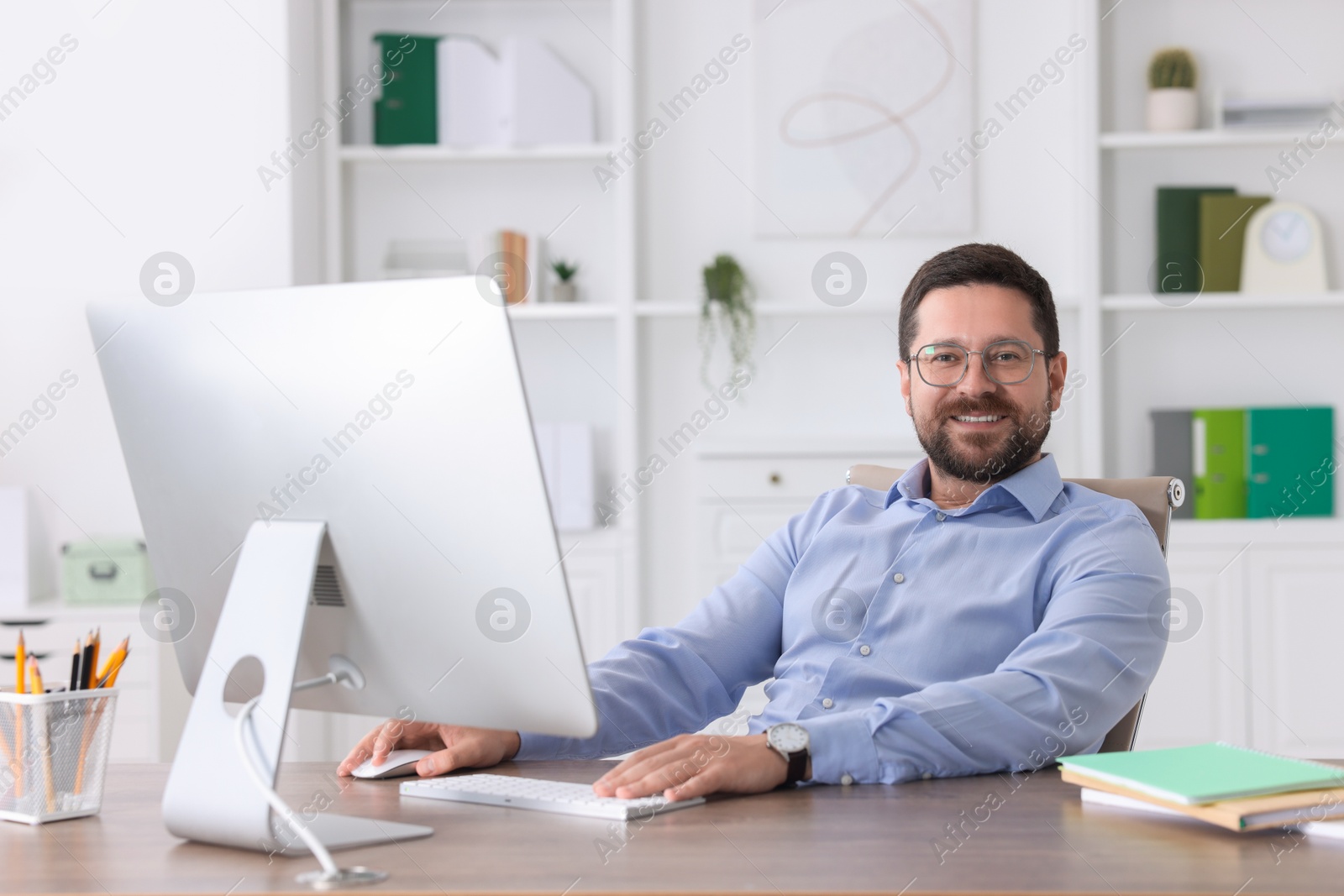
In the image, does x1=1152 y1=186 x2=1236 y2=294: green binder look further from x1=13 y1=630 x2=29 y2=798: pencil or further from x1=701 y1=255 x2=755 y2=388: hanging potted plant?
x1=13 y1=630 x2=29 y2=798: pencil

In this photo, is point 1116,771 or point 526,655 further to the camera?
point 1116,771

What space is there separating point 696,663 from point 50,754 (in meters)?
0.77

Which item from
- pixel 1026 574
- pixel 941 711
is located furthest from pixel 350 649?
pixel 1026 574

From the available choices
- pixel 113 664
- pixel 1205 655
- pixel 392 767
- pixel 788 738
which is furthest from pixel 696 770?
pixel 1205 655

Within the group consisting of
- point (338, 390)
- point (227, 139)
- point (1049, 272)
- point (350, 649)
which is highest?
point (227, 139)

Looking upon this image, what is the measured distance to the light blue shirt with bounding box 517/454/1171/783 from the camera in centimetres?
122

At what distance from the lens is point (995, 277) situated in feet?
5.44

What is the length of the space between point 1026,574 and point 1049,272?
2.13 meters

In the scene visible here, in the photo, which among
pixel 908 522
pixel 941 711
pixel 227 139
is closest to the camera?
pixel 941 711

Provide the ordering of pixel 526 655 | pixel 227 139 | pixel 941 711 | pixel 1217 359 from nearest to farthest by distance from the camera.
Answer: pixel 526 655 → pixel 941 711 → pixel 227 139 → pixel 1217 359

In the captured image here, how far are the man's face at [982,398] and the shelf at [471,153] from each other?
189 centimetres

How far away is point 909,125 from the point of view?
3393mm

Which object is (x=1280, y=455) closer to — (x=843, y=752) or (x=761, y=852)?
(x=843, y=752)

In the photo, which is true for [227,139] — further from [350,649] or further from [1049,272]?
[350,649]
